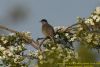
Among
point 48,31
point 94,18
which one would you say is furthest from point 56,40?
point 94,18

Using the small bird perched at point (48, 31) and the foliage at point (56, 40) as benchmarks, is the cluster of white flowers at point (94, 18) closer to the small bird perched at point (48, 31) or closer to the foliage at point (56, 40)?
the foliage at point (56, 40)

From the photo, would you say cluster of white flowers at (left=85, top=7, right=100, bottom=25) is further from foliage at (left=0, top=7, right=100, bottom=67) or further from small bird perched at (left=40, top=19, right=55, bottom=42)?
small bird perched at (left=40, top=19, right=55, bottom=42)

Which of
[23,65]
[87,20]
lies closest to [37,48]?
[23,65]

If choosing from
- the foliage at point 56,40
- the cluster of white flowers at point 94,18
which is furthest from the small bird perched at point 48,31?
the cluster of white flowers at point 94,18

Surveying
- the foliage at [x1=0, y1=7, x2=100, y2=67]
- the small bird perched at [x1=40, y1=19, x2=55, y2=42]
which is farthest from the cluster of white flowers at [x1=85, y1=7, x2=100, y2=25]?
the small bird perched at [x1=40, y1=19, x2=55, y2=42]

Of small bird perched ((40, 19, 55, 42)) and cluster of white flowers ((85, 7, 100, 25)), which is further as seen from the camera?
small bird perched ((40, 19, 55, 42))

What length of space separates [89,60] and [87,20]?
3878 millimetres

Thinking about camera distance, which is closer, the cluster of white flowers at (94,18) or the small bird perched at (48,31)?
the cluster of white flowers at (94,18)

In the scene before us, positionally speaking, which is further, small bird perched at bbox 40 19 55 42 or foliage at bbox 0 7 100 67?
small bird perched at bbox 40 19 55 42

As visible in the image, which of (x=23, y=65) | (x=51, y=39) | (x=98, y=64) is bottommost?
(x=98, y=64)

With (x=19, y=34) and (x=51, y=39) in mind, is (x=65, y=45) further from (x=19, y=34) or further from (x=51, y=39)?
(x=19, y=34)

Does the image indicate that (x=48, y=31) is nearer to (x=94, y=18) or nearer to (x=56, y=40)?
(x=56, y=40)

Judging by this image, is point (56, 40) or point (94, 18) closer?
point (94, 18)

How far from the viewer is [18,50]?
6785 mm
